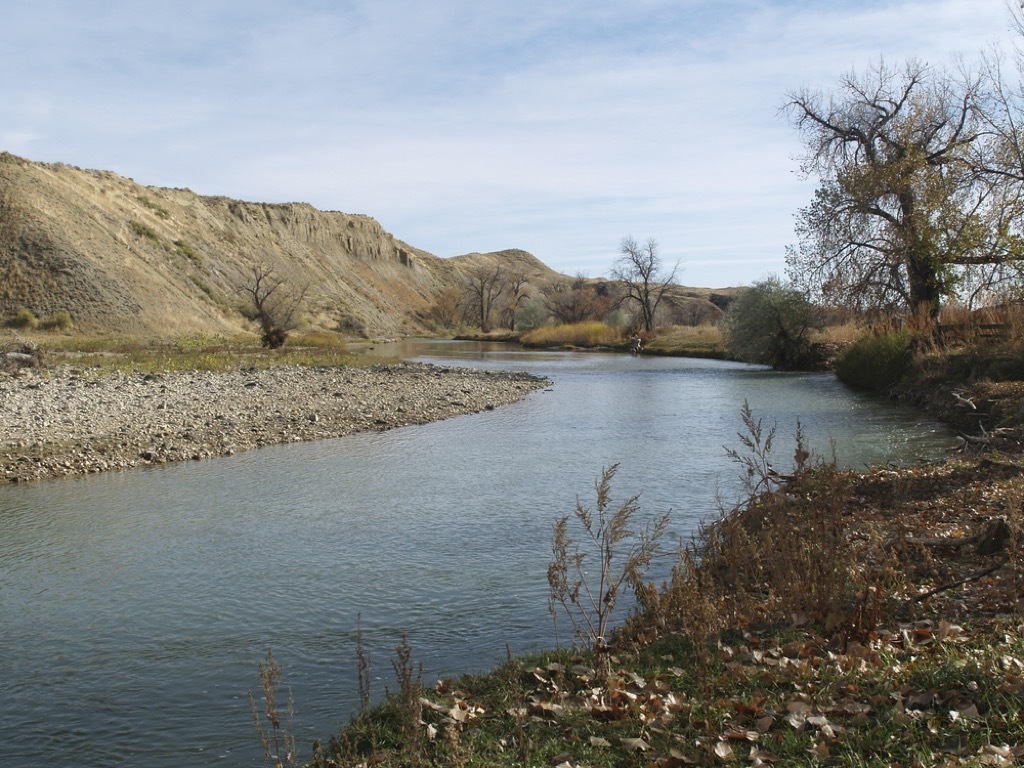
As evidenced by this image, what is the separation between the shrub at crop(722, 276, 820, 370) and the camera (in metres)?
44.4

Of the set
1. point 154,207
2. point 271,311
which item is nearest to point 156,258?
point 271,311

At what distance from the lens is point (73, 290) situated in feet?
172

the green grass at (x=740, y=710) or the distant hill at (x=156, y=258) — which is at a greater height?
the distant hill at (x=156, y=258)

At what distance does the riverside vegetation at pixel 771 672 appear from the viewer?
14.5 ft

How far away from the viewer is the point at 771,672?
540 cm

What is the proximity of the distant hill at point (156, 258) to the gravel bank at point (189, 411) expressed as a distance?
84.0 ft

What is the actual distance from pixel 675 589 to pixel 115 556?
7.40 meters

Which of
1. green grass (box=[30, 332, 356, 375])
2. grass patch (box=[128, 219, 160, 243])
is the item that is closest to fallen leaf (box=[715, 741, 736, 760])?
green grass (box=[30, 332, 356, 375])

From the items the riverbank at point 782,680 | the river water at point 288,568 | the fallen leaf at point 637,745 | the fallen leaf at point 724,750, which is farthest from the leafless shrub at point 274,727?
the fallen leaf at point 724,750

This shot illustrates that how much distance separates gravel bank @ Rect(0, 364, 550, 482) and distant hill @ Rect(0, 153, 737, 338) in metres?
25.6

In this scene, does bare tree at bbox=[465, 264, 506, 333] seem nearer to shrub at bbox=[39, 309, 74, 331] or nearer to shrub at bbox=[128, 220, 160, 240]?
shrub at bbox=[128, 220, 160, 240]

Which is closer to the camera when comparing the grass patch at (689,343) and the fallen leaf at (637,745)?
the fallen leaf at (637,745)

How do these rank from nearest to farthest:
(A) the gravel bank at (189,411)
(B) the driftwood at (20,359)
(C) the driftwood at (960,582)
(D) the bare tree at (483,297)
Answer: (C) the driftwood at (960,582)
(A) the gravel bank at (189,411)
(B) the driftwood at (20,359)
(D) the bare tree at (483,297)

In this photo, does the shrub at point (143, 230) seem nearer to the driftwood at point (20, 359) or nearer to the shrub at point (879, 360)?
the driftwood at point (20, 359)
